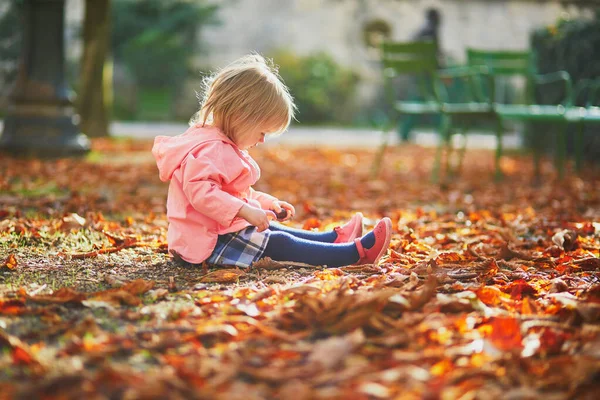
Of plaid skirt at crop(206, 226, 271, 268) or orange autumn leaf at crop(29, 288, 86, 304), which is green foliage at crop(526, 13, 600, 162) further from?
orange autumn leaf at crop(29, 288, 86, 304)

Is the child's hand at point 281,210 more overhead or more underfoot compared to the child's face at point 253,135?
more underfoot

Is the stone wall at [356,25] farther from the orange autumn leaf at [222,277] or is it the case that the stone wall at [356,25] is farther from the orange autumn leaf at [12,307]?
the orange autumn leaf at [12,307]

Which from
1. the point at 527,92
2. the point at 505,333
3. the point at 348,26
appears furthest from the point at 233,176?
the point at 348,26

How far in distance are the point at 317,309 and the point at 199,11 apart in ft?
50.8

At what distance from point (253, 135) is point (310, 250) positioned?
1.69 feet

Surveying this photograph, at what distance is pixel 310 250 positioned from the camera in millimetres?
2914

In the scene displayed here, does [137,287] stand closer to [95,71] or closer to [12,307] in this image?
[12,307]

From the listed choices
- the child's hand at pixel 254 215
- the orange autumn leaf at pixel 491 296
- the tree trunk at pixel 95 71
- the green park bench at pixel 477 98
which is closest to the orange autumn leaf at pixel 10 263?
the child's hand at pixel 254 215

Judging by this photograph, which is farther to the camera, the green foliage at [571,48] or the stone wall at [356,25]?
the stone wall at [356,25]

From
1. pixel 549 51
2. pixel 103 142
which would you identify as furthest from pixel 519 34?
pixel 103 142

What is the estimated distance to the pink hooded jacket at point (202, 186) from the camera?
269 cm

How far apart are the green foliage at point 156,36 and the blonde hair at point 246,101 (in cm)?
1376

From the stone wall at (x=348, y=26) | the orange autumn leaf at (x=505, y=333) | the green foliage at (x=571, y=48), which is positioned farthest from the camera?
the stone wall at (x=348, y=26)

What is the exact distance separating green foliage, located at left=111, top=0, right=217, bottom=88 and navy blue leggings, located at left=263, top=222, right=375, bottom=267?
13.9m
